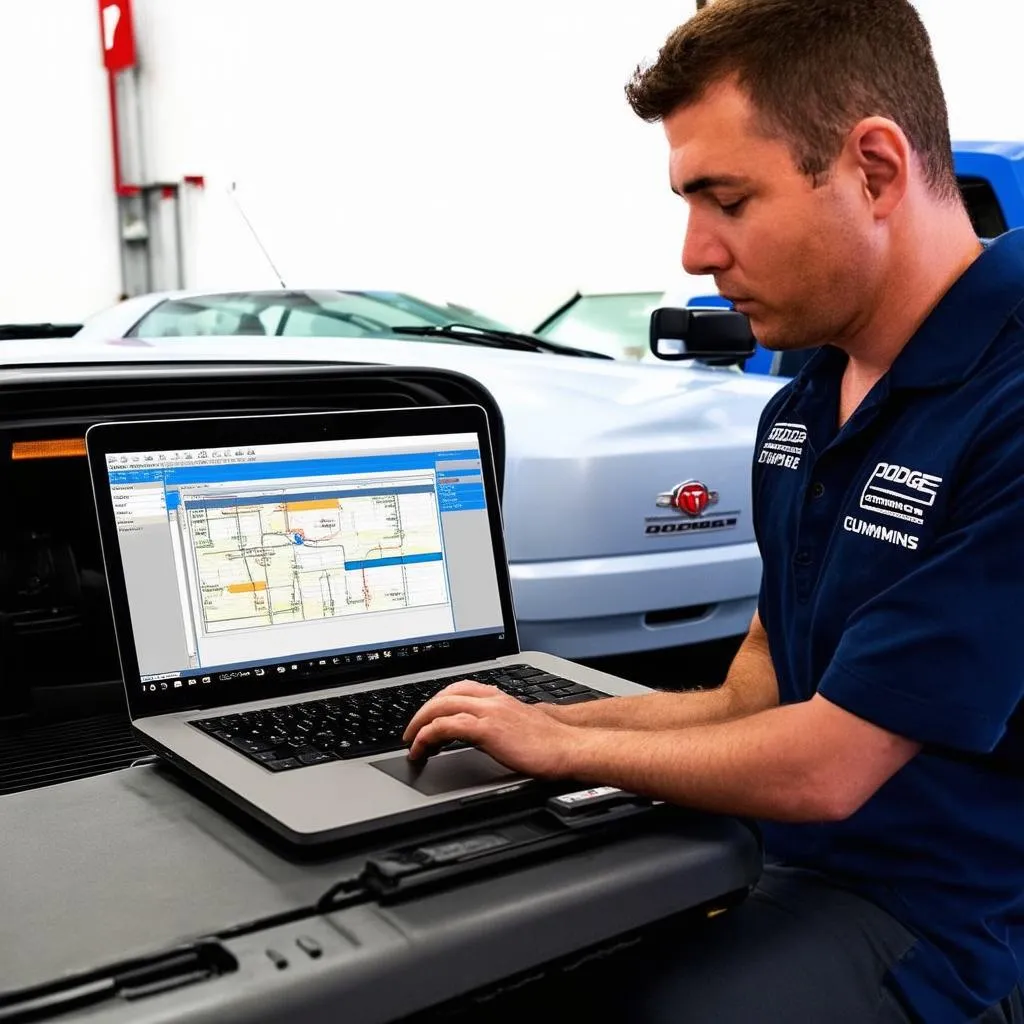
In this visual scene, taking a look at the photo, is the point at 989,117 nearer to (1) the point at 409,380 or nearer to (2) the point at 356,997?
(1) the point at 409,380

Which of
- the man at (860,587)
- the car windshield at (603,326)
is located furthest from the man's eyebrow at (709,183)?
the car windshield at (603,326)

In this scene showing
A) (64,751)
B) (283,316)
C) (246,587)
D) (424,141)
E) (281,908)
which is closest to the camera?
(281,908)

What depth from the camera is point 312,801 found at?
0.91m

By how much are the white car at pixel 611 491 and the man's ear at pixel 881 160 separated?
1196mm

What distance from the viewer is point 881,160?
105 cm

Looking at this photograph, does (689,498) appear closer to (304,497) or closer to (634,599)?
(634,599)

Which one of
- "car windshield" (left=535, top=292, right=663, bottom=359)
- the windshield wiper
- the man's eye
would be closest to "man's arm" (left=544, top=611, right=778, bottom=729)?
the man's eye

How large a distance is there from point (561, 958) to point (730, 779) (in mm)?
200

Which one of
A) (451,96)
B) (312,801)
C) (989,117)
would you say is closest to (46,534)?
(312,801)

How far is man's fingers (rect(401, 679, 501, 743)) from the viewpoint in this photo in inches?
39.5

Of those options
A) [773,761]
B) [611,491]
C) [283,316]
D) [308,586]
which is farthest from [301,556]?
[283,316]

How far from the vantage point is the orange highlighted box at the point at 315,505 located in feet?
4.09

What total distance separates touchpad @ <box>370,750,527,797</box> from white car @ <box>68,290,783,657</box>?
1185mm

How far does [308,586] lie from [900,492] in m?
0.56
